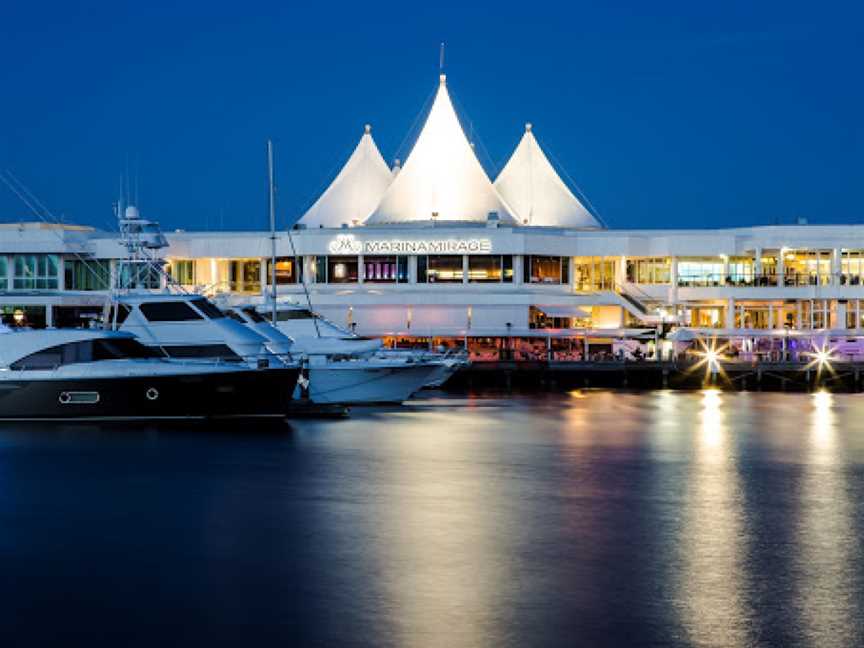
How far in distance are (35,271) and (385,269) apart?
22863mm

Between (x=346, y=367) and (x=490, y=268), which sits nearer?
(x=346, y=367)

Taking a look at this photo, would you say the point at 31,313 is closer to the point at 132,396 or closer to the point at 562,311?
the point at 562,311

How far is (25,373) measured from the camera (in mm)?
46406

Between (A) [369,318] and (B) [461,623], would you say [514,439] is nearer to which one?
(B) [461,623]

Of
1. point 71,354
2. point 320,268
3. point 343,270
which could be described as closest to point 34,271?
point 320,268

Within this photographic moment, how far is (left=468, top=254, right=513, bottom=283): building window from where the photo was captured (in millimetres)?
90562

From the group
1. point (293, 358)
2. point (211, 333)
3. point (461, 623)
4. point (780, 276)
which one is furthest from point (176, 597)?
point (780, 276)

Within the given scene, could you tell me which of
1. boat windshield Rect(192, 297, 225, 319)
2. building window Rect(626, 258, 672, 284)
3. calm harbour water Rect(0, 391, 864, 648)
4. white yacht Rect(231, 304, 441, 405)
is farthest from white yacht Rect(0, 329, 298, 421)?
building window Rect(626, 258, 672, 284)

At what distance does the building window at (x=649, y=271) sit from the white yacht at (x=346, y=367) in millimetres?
39184

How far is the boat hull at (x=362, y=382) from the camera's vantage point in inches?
2272

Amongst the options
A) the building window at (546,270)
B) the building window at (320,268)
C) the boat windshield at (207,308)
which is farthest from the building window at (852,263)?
the boat windshield at (207,308)

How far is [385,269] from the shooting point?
9131cm

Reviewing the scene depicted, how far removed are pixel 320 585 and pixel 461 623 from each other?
10.8ft

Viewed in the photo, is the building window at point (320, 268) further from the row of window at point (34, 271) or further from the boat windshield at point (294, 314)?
the boat windshield at point (294, 314)
